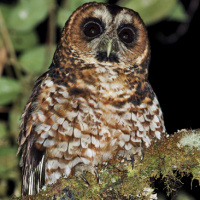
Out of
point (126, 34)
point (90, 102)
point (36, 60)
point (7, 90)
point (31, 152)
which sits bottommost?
point (31, 152)

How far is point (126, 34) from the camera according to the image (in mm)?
2816

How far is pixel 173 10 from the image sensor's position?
110 inches

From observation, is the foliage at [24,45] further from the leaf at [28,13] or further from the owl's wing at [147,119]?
the owl's wing at [147,119]

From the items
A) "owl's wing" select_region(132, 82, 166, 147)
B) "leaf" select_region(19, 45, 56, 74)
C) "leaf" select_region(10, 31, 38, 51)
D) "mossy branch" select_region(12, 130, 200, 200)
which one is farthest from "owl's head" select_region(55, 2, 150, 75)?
"mossy branch" select_region(12, 130, 200, 200)

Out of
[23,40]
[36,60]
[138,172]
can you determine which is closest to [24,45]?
[23,40]

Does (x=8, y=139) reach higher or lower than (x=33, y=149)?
higher

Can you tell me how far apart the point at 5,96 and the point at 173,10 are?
4.14 feet

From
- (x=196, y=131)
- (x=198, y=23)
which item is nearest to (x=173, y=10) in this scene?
(x=196, y=131)

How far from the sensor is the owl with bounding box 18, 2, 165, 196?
241cm

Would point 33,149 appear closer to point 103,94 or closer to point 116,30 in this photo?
point 103,94

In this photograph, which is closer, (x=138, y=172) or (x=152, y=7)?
(x=138, y=172)

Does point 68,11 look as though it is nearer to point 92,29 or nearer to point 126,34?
point 92,29

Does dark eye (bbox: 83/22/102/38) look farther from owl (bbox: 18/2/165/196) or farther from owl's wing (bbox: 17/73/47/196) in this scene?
owl's wing (bbox: 17/73/47/196)

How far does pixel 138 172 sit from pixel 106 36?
1.11 meters
